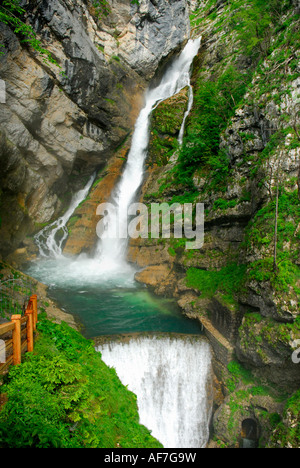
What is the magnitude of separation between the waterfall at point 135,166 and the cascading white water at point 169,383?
28.7 ft

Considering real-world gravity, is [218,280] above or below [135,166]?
below

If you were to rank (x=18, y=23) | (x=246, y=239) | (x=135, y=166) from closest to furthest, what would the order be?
(x=246, y=239), (x=18, y=23), (x=135, y=166)

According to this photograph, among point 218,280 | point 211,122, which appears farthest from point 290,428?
point 211,122

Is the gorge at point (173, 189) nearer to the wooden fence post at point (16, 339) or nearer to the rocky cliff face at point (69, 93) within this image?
the rocky cliff face at point (69, 93)

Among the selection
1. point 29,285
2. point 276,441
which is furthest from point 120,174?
point 276,441

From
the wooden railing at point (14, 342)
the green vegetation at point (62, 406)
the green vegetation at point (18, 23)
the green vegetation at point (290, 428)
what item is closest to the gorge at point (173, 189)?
the green vegetation at point (290, 428)

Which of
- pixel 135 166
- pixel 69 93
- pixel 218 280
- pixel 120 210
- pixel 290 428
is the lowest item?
pixel 290 428

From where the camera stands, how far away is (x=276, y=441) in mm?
7434

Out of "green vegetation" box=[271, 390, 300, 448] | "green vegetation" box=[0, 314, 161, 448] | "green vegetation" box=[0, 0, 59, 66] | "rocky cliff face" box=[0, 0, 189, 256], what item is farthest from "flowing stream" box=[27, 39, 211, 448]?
"green vegetation" box=[0, 0, 59, 66]

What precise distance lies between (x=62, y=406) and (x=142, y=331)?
610 cm

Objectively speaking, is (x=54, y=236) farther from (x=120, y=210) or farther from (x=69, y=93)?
(x=69, y=93)

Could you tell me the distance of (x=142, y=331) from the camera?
10.6m

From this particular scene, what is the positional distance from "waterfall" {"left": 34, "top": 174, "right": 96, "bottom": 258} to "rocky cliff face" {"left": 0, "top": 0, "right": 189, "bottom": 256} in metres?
0.68

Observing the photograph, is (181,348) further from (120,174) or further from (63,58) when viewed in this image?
(63,58)
